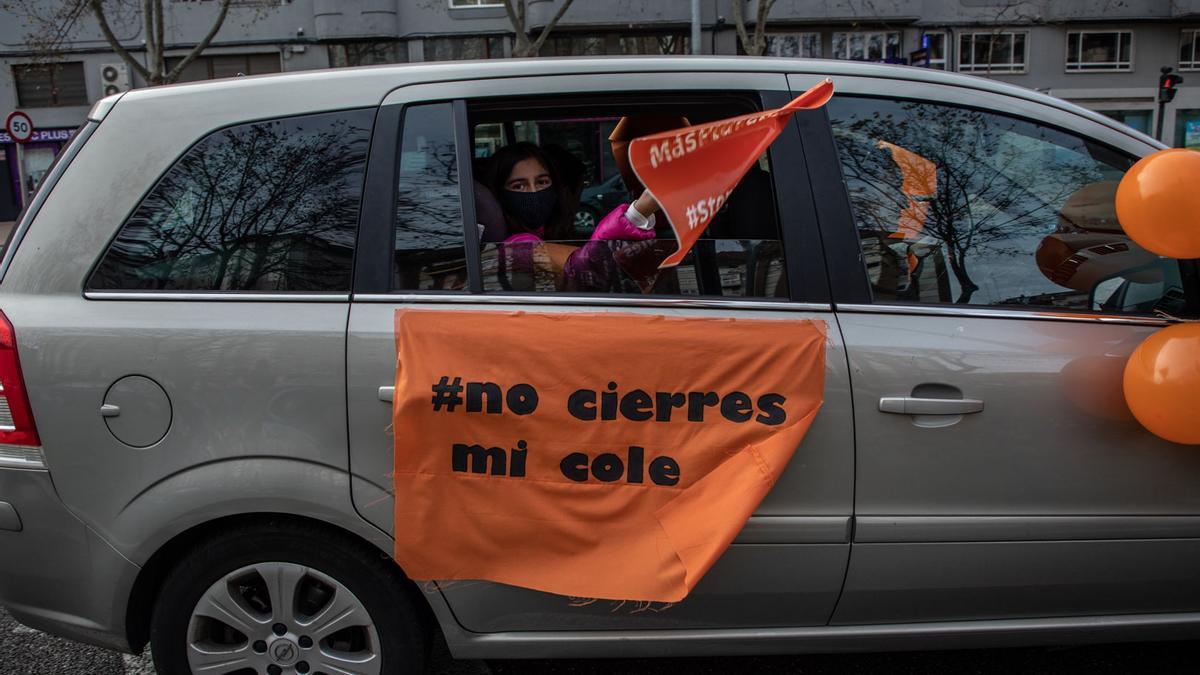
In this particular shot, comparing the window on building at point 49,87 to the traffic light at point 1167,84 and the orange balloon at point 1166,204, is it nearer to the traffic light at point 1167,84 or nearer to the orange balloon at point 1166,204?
the orange balloon at point 1166,204

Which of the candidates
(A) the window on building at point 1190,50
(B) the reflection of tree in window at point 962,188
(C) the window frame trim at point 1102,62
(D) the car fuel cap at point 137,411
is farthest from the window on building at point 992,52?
(D) the car fuel cap at point 137,411

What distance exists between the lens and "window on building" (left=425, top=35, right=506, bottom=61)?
2212 cm

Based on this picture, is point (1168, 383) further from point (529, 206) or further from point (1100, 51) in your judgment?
point (1100, 51)

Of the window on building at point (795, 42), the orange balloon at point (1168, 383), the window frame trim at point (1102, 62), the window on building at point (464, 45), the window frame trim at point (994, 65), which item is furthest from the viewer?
the window frame trim at point (1102, 62)

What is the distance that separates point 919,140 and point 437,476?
154 centimetres

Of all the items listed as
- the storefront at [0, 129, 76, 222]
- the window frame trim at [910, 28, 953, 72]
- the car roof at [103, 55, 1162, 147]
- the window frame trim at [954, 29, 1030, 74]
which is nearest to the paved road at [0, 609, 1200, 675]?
the car roof at [103, 55, 1162, 147]

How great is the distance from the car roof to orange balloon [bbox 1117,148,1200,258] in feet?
0.73

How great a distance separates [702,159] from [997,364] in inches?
34.6

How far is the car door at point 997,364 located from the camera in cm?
211

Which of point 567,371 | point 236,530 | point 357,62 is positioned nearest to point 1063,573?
point 567,371

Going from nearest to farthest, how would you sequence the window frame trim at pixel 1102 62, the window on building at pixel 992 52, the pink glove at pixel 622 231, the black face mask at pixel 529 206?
the pink glove at pixel 622 231
the black face mask at pixel 529 206
the window on building at pixel 992 52
the window frame trim at pixel 1102 62

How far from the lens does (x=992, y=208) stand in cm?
234

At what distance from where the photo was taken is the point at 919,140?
2318 mm

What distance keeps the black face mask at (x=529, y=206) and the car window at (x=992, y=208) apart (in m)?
1.13
